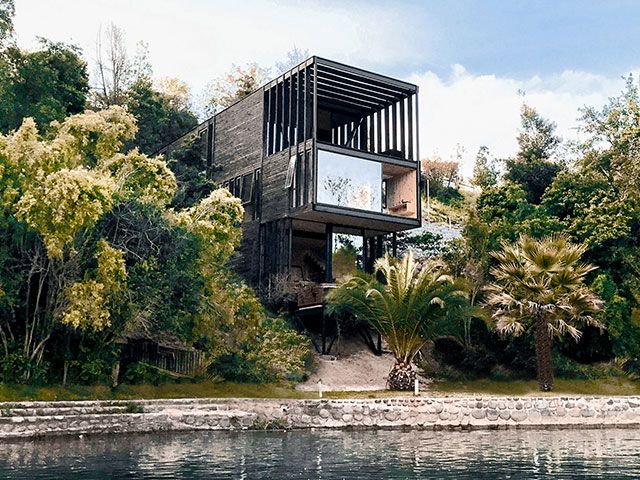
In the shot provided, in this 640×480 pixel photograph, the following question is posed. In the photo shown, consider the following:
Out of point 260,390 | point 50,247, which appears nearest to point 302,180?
point 260,390

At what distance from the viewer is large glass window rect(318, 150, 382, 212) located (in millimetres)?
28922

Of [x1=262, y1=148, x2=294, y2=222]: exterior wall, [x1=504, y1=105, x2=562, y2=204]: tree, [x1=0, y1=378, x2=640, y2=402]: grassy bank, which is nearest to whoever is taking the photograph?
[x1=0, y1=378, x2=640, y2=402]: grassy bank

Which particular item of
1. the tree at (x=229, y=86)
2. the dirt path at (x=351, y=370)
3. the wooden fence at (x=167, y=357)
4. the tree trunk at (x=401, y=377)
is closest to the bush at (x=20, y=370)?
the wooden fence at (x=167, y=357)

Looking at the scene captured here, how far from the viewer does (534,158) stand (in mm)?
43188

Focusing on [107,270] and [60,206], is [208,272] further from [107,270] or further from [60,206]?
[60,206]

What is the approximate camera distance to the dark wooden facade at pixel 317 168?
2933 centimetres

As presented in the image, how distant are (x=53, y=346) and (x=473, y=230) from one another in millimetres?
17391

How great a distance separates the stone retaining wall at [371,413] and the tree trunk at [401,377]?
11.7ft

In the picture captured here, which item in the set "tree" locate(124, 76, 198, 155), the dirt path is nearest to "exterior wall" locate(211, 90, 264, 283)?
"tree" locate(124, 76, 198, 155)

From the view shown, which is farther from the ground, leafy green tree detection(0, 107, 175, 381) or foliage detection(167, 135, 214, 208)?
foliage detection(167, 135, 214, 208)

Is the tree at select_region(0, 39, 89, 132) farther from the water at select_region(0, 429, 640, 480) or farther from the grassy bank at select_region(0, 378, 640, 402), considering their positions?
the water at select_region(0, 429, 640, 480)

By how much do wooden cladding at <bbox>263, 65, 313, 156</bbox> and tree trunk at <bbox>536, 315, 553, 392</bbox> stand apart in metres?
11.7

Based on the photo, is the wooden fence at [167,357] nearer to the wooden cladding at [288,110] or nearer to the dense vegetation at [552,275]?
the dense vegetation at [552,275]

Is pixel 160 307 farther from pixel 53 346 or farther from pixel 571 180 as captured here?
pixel 571 180
